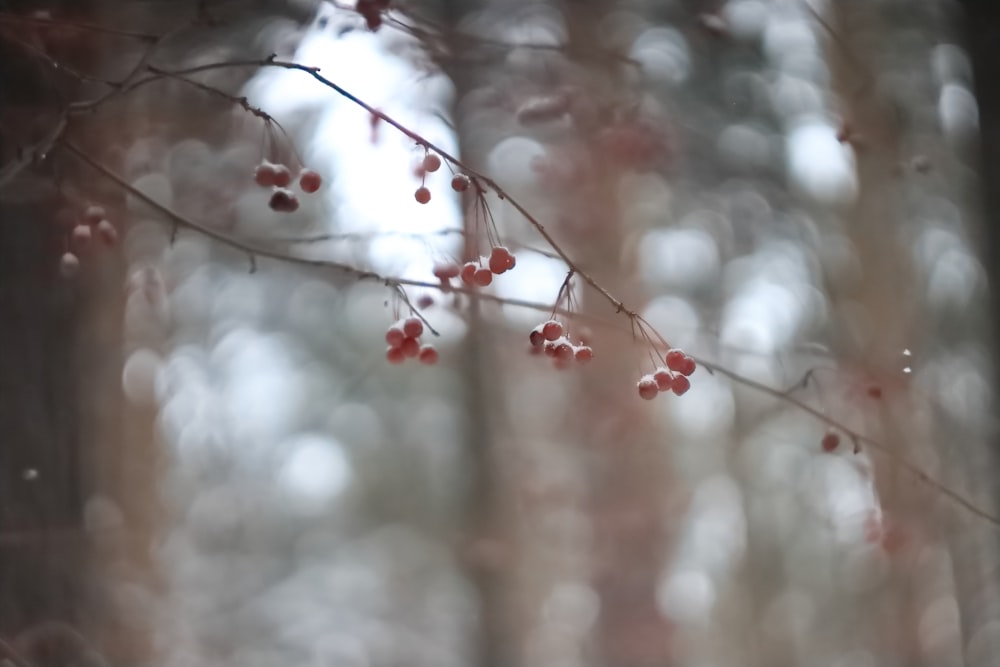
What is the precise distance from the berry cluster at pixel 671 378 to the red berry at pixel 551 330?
0.23 ft

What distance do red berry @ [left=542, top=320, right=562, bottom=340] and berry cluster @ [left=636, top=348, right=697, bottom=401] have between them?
0.07 m

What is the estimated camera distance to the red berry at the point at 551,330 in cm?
58

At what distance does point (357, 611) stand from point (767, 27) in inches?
44.4

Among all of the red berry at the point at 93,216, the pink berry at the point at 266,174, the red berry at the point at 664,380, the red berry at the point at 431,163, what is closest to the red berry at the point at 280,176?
the pink berry at the point at 266,174

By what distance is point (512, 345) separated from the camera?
1405mm

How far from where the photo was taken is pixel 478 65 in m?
1.17

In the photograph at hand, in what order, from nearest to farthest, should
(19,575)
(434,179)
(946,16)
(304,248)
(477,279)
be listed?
(477,279), (19,575), (946,16), (434,179), (304,248)

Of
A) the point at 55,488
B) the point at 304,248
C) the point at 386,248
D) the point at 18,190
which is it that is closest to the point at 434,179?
the point at 386,248

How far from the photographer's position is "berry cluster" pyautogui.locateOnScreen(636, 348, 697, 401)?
1.93 feet

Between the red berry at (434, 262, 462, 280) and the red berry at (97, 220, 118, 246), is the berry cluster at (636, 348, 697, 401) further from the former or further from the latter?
the red berry at (97, 220, 118, 246)

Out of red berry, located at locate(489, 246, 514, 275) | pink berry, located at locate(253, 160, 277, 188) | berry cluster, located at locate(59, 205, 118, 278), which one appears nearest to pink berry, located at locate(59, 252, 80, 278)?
berry cluster, located at locate(59, 205, 118, 278)

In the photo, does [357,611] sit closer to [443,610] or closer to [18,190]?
[443,610]

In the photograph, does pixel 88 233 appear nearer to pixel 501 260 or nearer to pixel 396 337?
pixel 396 337

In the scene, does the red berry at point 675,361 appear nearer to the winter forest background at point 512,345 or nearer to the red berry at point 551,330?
the red berry at point 551,330
